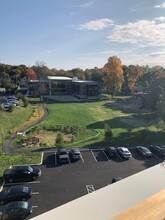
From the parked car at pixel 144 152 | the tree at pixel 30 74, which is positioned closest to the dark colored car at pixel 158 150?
the parked car at pixel 144 152

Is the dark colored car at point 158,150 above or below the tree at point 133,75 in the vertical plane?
below

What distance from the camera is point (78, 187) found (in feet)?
31.3

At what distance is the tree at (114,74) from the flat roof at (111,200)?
103 ft

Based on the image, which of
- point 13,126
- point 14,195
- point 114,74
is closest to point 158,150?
point 14,195

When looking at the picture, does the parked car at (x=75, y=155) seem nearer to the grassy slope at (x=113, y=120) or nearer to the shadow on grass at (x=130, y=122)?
the grassy slope at (x=113, y=120)

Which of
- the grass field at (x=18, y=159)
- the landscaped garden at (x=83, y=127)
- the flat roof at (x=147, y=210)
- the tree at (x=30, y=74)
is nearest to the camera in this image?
the flat roof at (x=147, y=210)

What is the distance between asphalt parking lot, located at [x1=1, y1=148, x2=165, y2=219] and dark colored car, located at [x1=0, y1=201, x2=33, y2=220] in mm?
240

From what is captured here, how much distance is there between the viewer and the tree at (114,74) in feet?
109

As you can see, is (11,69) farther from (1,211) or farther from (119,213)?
(119,213)

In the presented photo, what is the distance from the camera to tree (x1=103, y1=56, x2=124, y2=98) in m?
33.3

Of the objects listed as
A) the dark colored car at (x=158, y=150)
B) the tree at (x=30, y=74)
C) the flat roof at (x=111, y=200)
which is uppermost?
the tree at (x=30, y=74)

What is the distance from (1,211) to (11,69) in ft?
106

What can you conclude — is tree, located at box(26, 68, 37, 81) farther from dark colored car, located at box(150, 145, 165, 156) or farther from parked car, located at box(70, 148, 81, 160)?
dark colored car, located at box(150, 145, 165, 156)

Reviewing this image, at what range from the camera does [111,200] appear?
1.88m
